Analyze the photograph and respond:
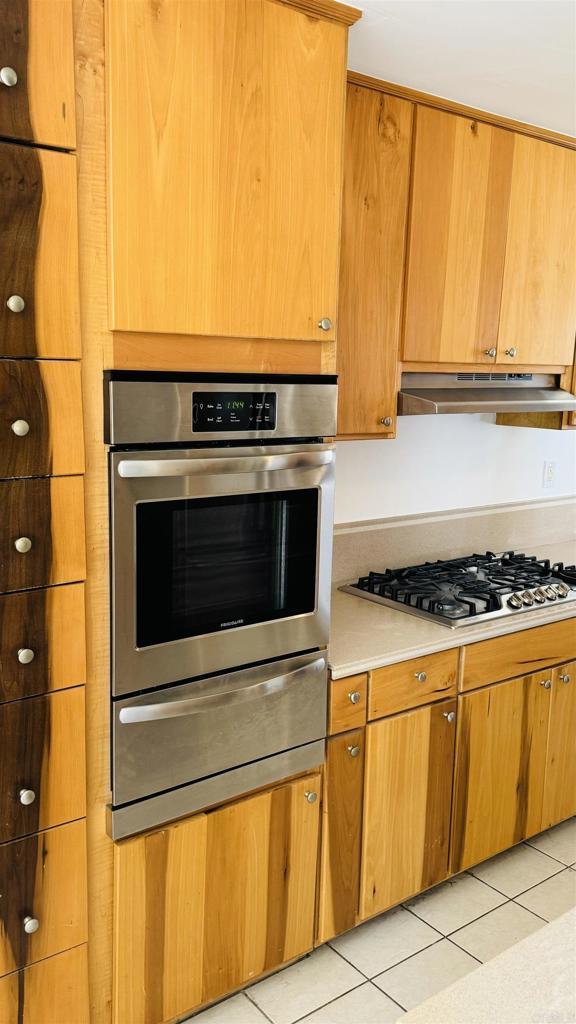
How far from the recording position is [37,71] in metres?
1.50

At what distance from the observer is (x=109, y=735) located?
1.78 m

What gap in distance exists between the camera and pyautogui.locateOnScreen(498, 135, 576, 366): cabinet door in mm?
2646

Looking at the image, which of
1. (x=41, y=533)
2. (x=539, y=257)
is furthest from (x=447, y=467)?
(x=41, y=533)

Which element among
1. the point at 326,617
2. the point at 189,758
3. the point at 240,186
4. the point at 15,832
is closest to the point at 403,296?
the point at 240,186

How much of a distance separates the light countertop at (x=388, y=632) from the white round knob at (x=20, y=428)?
39.4 inches

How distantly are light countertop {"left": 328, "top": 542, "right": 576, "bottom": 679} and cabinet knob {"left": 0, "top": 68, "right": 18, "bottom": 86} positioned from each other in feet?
4.79

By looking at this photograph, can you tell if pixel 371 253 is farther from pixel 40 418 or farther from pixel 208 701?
pixel 208 701

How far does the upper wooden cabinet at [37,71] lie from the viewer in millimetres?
1465

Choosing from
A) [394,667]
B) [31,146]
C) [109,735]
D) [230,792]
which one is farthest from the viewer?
[394,667]

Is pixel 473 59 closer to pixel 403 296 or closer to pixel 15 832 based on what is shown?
pixel 403 296

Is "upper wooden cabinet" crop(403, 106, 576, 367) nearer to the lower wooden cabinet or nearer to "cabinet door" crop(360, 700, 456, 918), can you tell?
"cabinet door" crop(360, 700, 456, 918)

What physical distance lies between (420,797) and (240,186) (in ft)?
5.53

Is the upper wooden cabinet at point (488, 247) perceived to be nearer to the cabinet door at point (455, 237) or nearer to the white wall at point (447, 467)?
the cabinet door at point (455, 237)

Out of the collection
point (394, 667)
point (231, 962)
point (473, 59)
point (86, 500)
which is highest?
point (473, 59)
